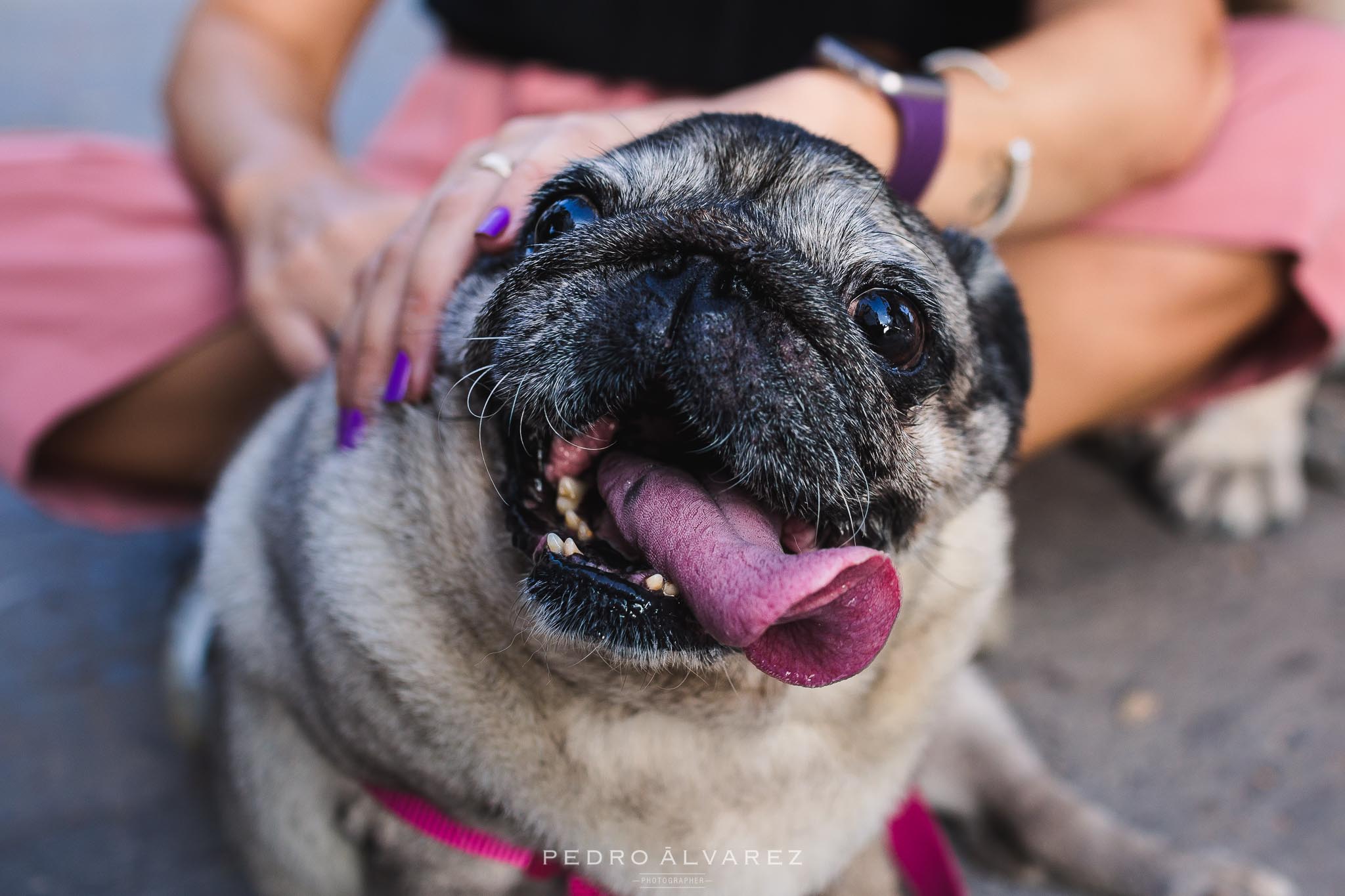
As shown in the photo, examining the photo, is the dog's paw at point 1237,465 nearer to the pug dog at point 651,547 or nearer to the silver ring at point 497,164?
the pug dog at point 651,547

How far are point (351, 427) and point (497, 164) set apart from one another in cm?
56

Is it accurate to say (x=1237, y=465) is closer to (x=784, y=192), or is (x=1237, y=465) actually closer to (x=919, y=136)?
(x=919, y=136)

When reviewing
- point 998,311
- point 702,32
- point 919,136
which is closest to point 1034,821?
point 998,311

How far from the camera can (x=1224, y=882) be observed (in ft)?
7.82

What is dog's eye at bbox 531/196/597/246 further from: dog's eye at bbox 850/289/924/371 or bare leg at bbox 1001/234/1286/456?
bare leg at bbox 1001/234/1286/456

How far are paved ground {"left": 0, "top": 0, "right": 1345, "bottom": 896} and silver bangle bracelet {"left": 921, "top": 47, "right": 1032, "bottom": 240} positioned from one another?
4.45ft

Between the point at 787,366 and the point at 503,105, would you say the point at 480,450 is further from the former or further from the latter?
the point at 503,105

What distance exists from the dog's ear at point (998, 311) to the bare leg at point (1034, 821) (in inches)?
26.7

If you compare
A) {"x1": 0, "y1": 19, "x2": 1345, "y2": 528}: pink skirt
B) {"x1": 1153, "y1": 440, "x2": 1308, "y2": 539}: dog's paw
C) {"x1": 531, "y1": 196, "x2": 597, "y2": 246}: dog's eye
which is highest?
{"x1": 531, "y1": 196, "x2": 597, "y2": 246}: dog's eye

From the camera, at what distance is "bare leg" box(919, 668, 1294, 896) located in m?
2.41

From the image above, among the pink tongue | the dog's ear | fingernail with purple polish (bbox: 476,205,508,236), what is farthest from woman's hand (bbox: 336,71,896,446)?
the pink tongue

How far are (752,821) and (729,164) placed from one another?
1131mm

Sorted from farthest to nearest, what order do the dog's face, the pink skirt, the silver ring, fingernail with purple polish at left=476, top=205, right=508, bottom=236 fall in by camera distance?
1. the pink skirt
2. the silver ring
3. fingernail with purple polish at left=476, top=205, right=508, bottom=236
4. the dog's face

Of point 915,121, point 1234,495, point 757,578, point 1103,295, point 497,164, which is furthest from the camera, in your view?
point 1234,495
